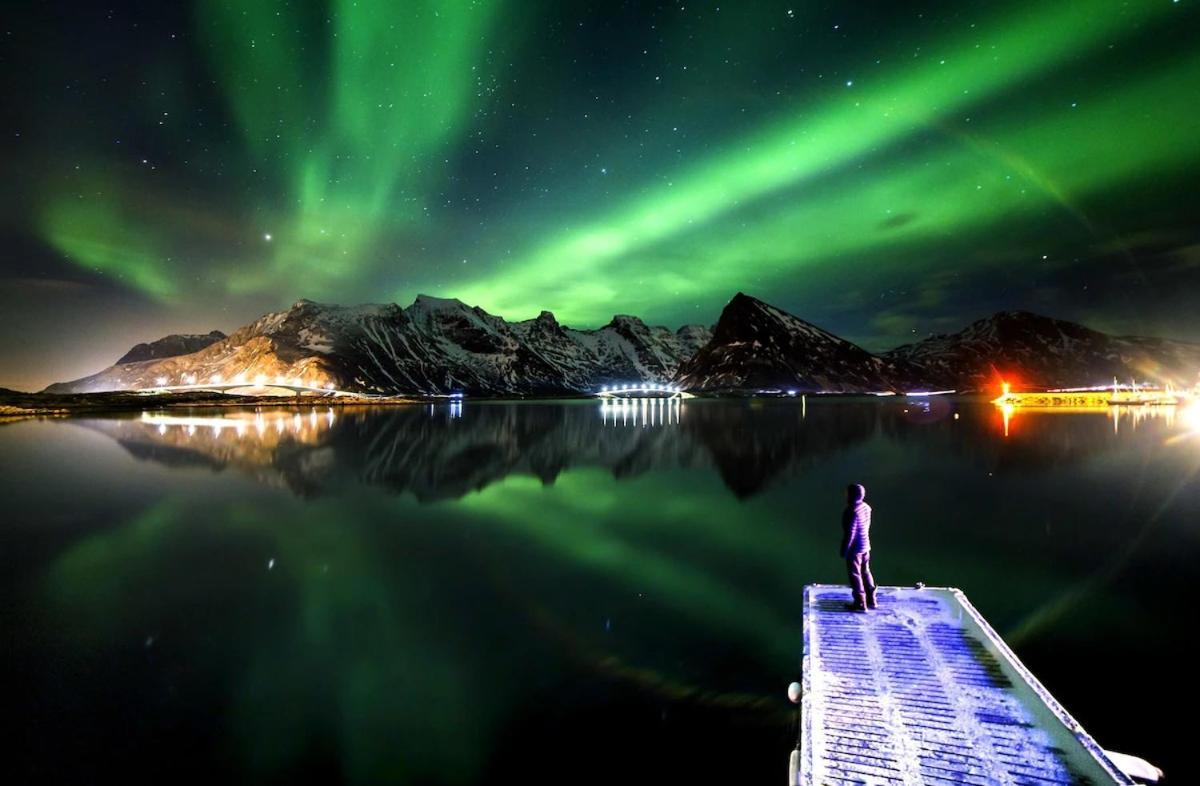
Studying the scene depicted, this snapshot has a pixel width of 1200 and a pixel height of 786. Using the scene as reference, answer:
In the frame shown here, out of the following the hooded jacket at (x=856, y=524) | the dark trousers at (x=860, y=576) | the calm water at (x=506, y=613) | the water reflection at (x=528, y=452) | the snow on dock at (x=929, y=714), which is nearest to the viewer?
the snow on dock at (x=929, y=714)

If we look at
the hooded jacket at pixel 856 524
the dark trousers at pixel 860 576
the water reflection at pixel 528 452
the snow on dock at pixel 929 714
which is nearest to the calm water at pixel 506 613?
the snow on dock at pixel 929 714

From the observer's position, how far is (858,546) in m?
15.4

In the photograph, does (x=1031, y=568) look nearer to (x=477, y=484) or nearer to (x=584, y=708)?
(x=584, y=708)

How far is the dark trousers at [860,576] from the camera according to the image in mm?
15688

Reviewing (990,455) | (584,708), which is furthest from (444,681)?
(990,455)

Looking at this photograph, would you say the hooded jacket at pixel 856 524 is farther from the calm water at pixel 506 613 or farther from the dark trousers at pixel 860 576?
the calm water at pixel 506 613

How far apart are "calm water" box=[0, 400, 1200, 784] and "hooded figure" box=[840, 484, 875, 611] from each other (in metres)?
2.23

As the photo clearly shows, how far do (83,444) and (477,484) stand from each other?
202 ft

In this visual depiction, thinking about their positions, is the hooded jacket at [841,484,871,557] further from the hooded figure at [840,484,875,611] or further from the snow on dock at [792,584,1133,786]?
the snow on dock at [792,584,1133,786]

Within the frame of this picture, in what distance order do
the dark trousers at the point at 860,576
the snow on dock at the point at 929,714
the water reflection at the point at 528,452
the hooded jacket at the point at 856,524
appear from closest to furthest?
the snow on dock at the point at 929,714 → the hooded jacket at the point at 856,524 → the dark trousers at the point at 860,576 → the water reflection at the point at 528,452

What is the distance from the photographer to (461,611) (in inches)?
719

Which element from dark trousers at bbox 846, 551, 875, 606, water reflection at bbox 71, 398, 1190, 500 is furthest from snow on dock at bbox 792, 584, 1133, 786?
water reflection at bbox 71, 398, 1190, 500

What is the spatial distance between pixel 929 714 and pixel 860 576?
5.67 m

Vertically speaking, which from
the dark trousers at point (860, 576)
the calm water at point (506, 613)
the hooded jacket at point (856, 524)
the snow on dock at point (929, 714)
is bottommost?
the calm water at point (506, 613)
